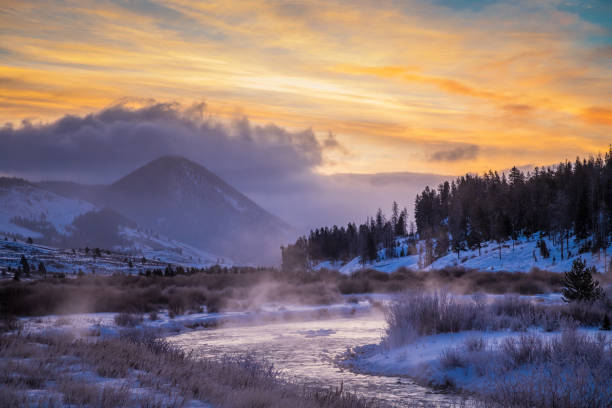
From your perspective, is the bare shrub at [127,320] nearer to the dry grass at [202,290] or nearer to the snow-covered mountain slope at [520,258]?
the dry grass at [202,290]

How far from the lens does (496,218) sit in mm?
98250

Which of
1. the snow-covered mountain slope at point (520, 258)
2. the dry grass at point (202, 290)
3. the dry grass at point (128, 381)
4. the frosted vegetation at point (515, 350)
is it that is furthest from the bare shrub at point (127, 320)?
the snow-covered mountain slope at point (520, 258)

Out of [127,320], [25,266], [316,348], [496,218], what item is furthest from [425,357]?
[496,218]

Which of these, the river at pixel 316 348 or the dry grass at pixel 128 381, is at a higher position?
the dry grass at pixel 128 381

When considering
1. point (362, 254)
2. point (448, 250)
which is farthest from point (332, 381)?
point (362, 254)

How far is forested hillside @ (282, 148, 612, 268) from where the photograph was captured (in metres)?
79.6

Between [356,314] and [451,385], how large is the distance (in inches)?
782

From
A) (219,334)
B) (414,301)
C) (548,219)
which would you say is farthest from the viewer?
(548,219)

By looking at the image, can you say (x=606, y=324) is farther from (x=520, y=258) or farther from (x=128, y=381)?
(x=520, y=258)

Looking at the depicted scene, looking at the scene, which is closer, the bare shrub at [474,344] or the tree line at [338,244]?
the bare shrub at [474,344]

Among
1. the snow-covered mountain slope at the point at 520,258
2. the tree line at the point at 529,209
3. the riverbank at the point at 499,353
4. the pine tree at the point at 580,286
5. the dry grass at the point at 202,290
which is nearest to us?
the riverbank at the point at 499,353

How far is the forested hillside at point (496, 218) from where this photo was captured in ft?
261

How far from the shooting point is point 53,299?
30641 millimetres

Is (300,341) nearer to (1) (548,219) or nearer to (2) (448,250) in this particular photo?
(1) (548,219)
